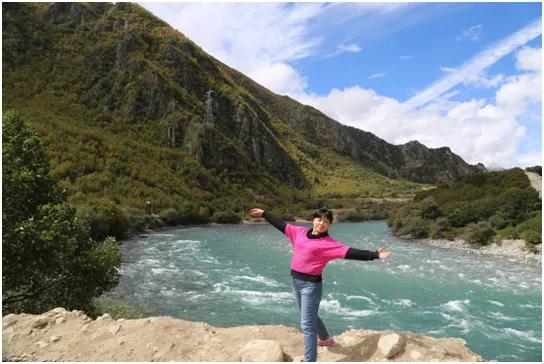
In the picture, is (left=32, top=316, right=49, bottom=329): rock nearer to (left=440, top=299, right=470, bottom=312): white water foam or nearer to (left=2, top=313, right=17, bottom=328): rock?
(left=2, top=313, right=17, bottom=328): rock

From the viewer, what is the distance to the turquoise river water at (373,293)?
22.6m

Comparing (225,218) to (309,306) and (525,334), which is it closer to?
(525,334)

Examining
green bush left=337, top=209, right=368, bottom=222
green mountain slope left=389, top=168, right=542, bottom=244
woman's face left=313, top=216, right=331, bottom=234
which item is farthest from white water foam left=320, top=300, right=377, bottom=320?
green bush left=337, top=209, right=368, bottom=222

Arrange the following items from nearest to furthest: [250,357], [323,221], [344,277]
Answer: [323,221] → [250,357] → [344,277]

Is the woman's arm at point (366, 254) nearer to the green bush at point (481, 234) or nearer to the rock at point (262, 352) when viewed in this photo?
the rock at point (262, 352)

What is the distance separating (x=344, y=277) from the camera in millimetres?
35156

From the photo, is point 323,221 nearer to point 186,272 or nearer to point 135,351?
point 135,351

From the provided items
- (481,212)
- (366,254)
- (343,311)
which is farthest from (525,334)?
(481,212)

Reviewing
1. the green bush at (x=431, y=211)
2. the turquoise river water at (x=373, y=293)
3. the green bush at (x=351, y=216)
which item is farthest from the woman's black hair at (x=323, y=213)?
the green bush at (x=351, y=216)

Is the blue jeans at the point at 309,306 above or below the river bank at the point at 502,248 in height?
above

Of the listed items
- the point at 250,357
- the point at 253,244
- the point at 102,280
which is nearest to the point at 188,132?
the point at 253,244

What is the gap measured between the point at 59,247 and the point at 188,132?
144045 mm

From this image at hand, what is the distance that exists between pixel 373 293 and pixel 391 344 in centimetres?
2267

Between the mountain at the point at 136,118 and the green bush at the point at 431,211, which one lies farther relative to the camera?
the mountain at the point at 136,118
